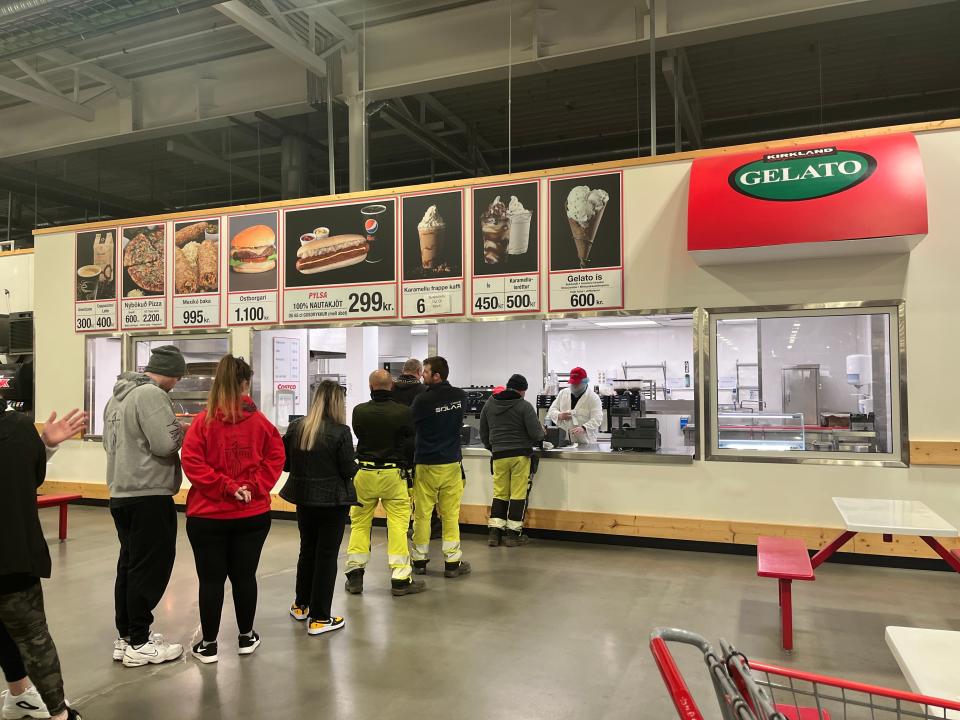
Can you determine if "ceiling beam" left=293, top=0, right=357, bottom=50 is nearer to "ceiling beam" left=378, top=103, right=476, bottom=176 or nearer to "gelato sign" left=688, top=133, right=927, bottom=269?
"ceiling beam" left=378, top=103, right=476, bottom=176

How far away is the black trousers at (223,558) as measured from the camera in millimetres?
3354

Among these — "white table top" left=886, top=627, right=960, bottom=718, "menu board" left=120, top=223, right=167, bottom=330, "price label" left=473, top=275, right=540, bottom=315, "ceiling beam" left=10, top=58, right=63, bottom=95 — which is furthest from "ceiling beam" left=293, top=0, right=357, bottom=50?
"white table top" left=886, top=627, right=960, bottom=718

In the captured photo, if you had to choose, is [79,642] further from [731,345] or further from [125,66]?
[125,66]

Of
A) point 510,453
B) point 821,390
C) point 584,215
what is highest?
point 584,215

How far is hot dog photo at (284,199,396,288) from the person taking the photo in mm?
6832

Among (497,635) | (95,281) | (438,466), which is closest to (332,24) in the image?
(95,281)

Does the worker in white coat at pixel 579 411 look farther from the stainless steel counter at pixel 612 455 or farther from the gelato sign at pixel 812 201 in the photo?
the gelato sign at pixel 812 201

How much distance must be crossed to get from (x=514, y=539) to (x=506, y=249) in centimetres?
264

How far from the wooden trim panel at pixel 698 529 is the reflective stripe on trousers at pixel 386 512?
1.97 m

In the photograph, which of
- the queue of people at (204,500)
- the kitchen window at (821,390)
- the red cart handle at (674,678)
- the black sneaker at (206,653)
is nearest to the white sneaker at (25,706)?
the queue of people at (204,500)

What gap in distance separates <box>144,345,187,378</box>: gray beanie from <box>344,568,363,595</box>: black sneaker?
1759 mm

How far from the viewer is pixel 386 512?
14.5ft

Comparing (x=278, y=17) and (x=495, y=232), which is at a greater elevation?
(x=278, y=17)

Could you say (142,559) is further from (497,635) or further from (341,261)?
(341,261)
